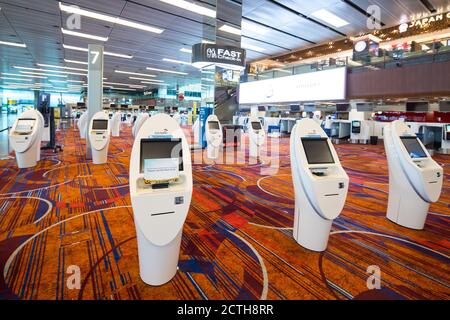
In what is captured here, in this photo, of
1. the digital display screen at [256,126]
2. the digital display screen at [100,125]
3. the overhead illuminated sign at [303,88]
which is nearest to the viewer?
the digital display screen at [100,125]

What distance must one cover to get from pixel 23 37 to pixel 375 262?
533 inches

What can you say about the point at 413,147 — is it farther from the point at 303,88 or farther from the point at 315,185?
the point at 303,88

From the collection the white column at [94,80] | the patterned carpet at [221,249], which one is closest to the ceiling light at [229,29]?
the white column at [94,80]

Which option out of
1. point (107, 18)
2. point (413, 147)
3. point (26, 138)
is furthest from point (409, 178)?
point (107, 18)

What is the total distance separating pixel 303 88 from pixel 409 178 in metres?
11.5

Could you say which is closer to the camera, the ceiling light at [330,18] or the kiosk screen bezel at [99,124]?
the kiosk screen bezel at [99,124]

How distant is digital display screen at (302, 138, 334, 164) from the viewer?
8.70 ft

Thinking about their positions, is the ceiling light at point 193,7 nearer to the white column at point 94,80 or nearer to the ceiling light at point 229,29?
the ceiling light at point 229,29

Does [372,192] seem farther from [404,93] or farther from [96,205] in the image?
[404,93]

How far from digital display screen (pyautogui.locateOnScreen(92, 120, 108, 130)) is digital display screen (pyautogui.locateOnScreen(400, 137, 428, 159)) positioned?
6104 millimetres

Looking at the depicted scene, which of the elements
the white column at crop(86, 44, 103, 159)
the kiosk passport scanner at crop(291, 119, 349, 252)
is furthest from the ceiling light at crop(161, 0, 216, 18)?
the kiosk passport scanner at crop(291, 119, 349, 252)

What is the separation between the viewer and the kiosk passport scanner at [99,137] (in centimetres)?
648

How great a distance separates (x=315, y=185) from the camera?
2.40m

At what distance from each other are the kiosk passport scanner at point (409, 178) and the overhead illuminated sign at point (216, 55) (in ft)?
17.1
